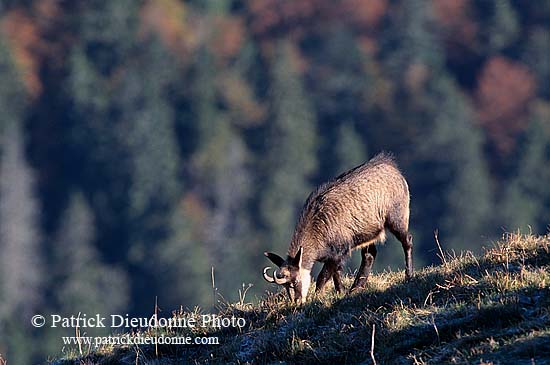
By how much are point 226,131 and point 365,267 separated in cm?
8722

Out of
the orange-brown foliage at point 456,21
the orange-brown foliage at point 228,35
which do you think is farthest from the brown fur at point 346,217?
the orange-brown foliage at point 228,35

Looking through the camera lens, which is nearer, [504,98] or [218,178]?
[218,178]

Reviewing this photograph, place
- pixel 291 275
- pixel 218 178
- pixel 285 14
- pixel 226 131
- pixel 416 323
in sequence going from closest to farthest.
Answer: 1. pixel 416 323
2. pixel 291 275
3. pixel 218 178
4. pixel 226 131
5. pixel 285 14

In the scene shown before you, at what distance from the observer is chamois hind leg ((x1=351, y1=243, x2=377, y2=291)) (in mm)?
15805

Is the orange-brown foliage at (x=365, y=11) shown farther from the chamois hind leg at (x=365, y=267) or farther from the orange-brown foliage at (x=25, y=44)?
the chamois hind leg at (x=365, y=267)

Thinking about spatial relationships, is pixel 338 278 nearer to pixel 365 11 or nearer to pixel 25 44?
pixel 25 44

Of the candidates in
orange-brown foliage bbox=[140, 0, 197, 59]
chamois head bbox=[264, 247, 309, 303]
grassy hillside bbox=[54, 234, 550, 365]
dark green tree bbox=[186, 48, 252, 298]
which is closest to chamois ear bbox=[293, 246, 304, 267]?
chamois head bbox=[264, 247, 309, 303]

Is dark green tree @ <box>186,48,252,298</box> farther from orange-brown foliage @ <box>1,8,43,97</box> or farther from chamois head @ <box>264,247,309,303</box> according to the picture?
chamois head @ <box>264,247,309,303</box>

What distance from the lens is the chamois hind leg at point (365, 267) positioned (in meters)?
15.8

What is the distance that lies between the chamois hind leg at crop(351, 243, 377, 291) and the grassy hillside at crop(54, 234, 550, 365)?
0.91ft

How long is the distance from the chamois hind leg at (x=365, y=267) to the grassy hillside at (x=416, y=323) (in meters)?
0.28

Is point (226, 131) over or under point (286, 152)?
over

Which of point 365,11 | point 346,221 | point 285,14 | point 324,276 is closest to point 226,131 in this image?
point 285,14

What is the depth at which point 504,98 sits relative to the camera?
370ft
